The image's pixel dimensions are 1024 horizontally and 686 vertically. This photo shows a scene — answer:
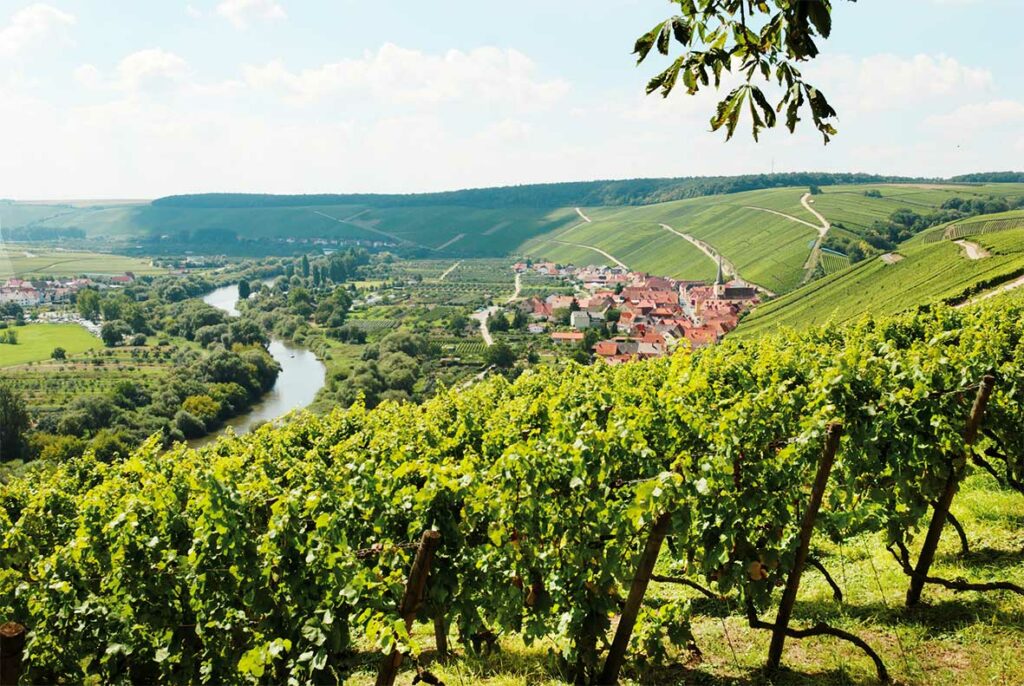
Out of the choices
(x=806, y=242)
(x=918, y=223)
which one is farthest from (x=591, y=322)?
(x=918, y=223)

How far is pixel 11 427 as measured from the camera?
163ft

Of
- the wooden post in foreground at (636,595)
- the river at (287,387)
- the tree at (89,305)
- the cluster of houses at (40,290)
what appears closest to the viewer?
the wooden post in foreground at (636,595)

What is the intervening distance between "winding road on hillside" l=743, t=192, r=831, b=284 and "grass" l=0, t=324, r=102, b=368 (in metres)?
101

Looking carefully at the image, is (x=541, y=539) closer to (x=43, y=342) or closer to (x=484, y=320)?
(x=43, y=342)

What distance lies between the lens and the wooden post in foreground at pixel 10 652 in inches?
133

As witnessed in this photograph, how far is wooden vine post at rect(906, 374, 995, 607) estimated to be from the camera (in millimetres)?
6418

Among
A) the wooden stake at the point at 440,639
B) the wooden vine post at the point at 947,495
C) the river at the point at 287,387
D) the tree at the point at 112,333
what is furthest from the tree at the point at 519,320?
the wooden vine post at the point at 947,495

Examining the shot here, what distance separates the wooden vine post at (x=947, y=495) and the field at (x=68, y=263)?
435 feet

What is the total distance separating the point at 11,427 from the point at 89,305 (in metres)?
73.0

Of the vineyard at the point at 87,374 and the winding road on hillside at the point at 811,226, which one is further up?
the winding road on hillside at the point at 811,226

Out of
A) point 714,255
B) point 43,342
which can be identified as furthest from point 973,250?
point 43,342

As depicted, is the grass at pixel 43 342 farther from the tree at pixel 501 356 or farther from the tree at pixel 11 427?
the tree at pixel 501 356

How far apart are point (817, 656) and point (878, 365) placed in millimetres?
3117

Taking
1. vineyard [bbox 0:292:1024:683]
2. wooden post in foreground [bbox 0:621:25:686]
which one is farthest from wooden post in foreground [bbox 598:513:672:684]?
wooden post in foreground [bbox 0:621:25:686]
